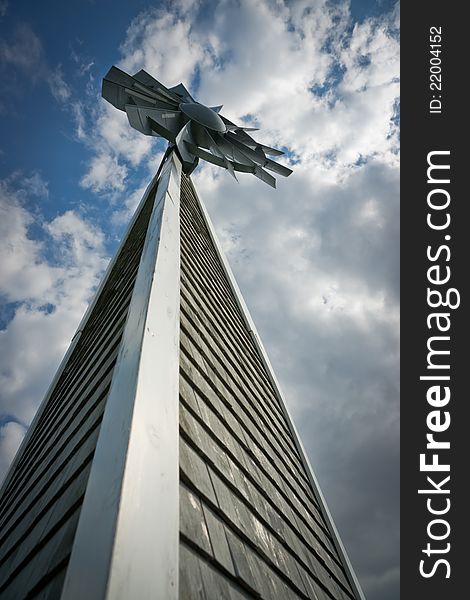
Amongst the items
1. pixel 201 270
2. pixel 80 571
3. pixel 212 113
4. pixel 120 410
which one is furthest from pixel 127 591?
pixel 212 113

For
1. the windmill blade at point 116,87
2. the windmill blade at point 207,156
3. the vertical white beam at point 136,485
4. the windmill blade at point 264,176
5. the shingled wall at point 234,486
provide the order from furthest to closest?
the windmill blade at point 264,176
the windmill blade at point 207,156
the windmill blade at point 116,87
the shingled wall at point 234,486
the vertical white beam at point 136,485

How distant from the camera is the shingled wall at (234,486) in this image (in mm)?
1106

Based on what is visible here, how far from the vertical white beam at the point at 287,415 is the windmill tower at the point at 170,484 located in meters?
0.03

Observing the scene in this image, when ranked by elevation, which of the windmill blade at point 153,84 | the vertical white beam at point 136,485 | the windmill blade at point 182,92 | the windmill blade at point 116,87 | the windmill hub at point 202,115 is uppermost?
the windmill blade at point 182,92

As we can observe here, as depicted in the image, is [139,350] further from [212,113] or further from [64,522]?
[212,113]

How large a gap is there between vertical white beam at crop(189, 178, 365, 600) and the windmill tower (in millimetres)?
31

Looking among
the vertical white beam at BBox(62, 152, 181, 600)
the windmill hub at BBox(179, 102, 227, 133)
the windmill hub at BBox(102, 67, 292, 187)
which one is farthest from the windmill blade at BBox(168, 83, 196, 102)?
the vertical white beam at BBox(62, 152, 181, 600)

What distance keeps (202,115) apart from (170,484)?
5704mm

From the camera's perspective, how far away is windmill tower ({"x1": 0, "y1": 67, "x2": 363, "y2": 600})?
775 mm

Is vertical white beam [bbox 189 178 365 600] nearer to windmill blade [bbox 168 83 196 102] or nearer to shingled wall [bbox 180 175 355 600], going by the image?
shingled wall [bbox 180 175 355 600]

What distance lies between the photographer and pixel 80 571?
0.67 m

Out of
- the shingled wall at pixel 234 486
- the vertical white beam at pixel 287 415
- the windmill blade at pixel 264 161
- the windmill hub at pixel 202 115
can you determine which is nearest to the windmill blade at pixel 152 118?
the windmill hub at pixel 202 115

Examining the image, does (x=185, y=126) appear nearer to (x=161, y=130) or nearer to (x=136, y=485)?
(x=161, y=130)

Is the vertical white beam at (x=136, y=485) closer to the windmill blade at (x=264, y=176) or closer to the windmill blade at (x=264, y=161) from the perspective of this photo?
the windmill blade at (x=264, y=176)
